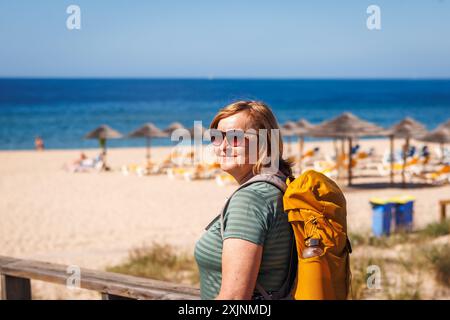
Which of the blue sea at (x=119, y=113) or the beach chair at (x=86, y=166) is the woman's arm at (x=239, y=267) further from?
the blue sea at (x=119, y=113)

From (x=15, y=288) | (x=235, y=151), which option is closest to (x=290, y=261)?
(x=235, y=151)

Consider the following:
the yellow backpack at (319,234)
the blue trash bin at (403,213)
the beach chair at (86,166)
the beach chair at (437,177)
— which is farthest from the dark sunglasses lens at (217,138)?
the beach chair at (86,166)

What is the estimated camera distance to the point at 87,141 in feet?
107

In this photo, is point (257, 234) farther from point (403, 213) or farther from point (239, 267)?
point (403, 213)

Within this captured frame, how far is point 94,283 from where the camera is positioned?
2.50m

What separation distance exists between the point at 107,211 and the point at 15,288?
28.2 ft

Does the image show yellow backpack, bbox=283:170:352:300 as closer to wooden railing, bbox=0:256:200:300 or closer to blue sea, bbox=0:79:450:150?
wooden railing, bbox=0:256:200:300

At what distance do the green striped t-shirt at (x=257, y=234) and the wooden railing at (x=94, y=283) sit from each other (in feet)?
2.26

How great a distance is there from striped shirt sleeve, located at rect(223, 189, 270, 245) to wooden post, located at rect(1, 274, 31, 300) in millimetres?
1790

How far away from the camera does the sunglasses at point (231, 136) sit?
5.19 feet

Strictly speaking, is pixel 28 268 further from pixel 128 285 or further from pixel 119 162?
pixel 119 162

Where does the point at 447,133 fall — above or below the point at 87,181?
above
